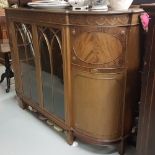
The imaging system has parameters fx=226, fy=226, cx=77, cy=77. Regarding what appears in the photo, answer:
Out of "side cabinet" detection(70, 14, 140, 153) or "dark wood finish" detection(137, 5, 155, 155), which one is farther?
→ "side cabinet" detection(70, 14, 140, 153)

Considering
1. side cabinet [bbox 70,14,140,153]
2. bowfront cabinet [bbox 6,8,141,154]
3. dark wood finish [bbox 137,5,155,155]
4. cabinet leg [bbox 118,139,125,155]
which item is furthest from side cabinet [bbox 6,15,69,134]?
dark wood finish [bbox 137,5,155,155]

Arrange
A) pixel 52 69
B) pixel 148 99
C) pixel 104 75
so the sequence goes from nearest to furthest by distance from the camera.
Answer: pixel 148 99 → pixel 104 75 → pixel 52 69

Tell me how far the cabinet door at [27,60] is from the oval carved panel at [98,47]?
2.26 feet

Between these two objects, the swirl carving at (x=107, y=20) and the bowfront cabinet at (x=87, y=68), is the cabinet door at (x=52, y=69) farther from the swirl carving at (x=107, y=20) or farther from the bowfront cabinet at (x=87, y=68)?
the swirl carving at (x=107, y=20)

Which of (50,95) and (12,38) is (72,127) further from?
(12,38)

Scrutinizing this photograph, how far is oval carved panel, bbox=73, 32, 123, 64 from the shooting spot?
1.46 m

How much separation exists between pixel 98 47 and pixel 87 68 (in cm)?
17

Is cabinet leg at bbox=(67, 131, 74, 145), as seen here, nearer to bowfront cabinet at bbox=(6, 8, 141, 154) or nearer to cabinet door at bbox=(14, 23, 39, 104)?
bowfront cabinet at bbox=(6, 8, 141, 154)

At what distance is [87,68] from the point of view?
61.6 inches

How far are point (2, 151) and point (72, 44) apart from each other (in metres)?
1.07

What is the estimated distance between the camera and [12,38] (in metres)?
2.33

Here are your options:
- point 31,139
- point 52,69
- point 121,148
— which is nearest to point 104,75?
point 52,69

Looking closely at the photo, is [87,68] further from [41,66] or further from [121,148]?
[121,148]

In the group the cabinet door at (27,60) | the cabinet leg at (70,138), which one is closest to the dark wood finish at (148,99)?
the cabinet leg at (70,138)
